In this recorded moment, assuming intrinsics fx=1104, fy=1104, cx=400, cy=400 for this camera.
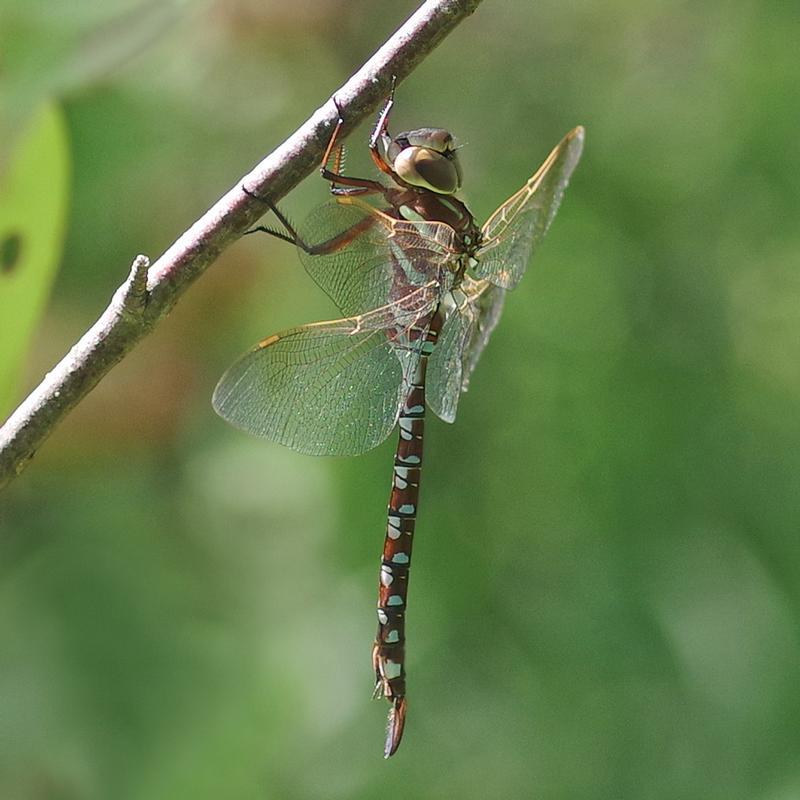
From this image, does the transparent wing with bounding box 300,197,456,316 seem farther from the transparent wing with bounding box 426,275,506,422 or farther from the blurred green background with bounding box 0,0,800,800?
the blurred green background with bounding box 0,0,800,800

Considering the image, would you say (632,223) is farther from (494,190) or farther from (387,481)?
(387,481)

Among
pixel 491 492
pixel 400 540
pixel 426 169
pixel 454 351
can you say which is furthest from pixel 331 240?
pixel 491 492

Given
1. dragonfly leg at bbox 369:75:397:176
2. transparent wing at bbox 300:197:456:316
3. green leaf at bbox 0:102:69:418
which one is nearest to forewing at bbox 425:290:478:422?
transparent wing at bbox 300:197:456:316

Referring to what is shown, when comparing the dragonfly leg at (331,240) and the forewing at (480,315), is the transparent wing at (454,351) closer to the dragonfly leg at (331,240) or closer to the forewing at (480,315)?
the forewing at (480,315)

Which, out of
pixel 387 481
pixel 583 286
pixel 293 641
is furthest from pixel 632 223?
pixel 293 641

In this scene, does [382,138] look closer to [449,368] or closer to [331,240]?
[331,240]
